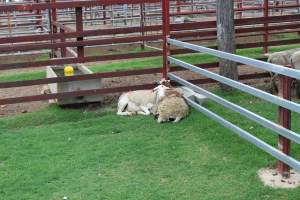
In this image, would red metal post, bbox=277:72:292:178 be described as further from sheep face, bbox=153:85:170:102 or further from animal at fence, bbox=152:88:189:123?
sheep face, bbox=153:85:170:102

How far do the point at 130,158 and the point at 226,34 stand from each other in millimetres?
3191

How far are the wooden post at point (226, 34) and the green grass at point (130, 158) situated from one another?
0.71 m

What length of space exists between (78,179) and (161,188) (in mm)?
841

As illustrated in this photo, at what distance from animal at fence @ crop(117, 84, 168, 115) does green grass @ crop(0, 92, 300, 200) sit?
182 millimetres

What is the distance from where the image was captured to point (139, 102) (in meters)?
7.48

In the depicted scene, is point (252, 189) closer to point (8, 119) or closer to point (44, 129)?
point (44, 129)

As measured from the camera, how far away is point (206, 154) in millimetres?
5574

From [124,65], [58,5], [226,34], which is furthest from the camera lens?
[124,65]

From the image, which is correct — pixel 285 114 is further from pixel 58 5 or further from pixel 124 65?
pixel 124 65

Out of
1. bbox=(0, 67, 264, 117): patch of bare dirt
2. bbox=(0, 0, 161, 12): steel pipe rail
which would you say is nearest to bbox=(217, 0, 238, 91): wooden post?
bbox=(0, 67, 264, 117): patch of bare dirt

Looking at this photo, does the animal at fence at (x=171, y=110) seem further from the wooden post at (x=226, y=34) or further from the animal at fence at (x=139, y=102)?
the wooden post at (x=226, y=34)

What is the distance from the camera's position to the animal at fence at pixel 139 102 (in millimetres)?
7379

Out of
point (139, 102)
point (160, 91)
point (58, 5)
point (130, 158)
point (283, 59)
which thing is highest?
point (58, 5)

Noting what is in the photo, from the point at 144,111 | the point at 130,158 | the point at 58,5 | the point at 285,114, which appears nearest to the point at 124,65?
the point at 58,5
